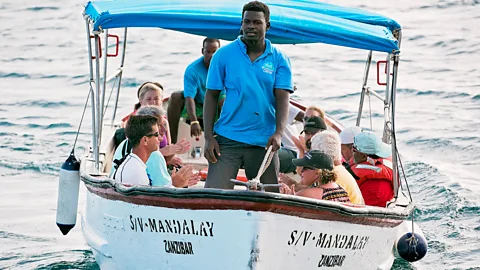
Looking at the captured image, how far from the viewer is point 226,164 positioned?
6.82 m

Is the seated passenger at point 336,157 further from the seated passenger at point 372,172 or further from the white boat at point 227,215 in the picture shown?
the seated passenger at point 372,172

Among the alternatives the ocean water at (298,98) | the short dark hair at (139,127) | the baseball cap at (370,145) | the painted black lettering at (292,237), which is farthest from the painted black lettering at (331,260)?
the ocean water at (298,98)

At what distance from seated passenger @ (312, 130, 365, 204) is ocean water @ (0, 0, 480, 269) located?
7.43 ft

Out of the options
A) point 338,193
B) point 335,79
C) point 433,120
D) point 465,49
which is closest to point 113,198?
point 338,193

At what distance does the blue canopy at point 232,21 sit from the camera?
747 cm

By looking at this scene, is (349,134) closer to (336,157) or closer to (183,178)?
(336,157)

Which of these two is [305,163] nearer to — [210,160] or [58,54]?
[210,160]

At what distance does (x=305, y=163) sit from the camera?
261 inches

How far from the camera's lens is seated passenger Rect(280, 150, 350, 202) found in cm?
663

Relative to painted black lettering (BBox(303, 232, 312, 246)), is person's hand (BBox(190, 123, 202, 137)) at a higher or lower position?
lower

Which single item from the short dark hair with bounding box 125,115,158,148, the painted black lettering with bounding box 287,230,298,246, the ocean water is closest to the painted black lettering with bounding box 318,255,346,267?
the painted black lettering with bounding box 287,230,298,246

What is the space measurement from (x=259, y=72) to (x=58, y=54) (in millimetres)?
16081

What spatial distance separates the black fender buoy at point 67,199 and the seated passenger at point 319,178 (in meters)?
2.21

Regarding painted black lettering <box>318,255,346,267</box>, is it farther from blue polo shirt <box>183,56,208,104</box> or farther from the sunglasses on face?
blue polo shirt <box>183,56,208,104</box>
